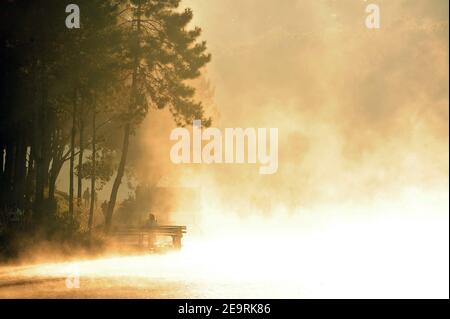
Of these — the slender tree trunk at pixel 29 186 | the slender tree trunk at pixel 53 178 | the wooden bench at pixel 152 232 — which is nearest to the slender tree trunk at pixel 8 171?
the slender tree trunk at pixel 29 186

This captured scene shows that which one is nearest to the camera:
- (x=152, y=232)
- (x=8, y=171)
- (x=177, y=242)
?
(x=177, y=242)

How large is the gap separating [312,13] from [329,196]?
227 feet

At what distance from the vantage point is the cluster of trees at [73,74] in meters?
49.0

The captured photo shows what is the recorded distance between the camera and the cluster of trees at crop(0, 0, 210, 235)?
4897 centimetres

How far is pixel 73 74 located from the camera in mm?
49344

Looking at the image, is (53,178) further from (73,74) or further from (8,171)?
(8,171)

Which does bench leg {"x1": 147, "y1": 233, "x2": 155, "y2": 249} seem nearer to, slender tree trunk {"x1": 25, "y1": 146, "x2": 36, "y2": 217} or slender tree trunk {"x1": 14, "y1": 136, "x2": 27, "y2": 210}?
slender tree trunk {"x1": 25, "y1": 146, "x2": 36, "y2": 217}

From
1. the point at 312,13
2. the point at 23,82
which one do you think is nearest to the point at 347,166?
the point at 312,13

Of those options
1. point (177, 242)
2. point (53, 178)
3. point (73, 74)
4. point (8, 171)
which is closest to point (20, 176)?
point (8, 171)

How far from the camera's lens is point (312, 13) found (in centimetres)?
18100

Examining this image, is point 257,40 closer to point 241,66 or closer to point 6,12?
point 241,66

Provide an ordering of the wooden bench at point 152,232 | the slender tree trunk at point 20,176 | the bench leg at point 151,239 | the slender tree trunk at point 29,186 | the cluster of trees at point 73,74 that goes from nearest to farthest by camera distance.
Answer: the cluster of trees at point 73,74, the slender tree trunk at point 29,186, the wooden bench at point 152,232, the bench leg at point 151,239, the slender tree trunk at point 20,176

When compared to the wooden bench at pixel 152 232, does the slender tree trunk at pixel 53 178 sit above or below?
above

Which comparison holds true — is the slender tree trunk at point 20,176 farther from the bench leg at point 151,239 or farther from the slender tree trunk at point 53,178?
the bench leg at point 151,239
